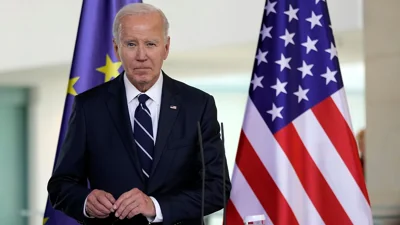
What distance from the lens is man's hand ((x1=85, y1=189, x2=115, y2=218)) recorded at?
86.7 inches

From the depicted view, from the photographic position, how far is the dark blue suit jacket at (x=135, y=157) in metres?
2.33

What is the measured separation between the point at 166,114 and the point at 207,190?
0.79 ft

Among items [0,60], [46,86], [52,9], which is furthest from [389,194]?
[46,86]

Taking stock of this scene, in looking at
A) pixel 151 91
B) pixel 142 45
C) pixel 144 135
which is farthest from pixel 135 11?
pixel 144 135

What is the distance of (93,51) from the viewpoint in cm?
341

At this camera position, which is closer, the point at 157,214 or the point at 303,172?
the point at 157,214

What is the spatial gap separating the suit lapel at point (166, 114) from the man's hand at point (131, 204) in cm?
→ 14

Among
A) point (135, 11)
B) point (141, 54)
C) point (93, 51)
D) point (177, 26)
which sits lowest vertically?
point (177, 26)

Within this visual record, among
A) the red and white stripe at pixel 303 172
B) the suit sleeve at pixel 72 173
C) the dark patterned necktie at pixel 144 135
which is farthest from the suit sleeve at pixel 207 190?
the red and white stripe at pixel 303 172

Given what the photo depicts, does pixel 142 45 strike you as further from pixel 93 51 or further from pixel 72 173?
pixel 93 51

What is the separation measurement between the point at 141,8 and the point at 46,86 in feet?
31.7

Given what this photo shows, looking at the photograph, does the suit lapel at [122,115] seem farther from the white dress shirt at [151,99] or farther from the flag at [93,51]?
the flag at [93,51]

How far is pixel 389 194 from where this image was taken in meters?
4.84

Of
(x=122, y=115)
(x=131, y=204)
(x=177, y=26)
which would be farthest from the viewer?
(x=177, y=26)
